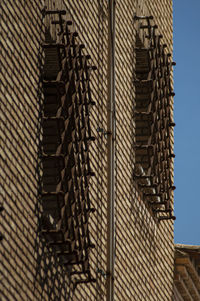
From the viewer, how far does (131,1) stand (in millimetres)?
15672

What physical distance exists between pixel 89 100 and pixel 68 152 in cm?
142

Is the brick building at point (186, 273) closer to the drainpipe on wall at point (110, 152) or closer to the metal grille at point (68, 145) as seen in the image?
the drainpipe on wall at point (110, 152)

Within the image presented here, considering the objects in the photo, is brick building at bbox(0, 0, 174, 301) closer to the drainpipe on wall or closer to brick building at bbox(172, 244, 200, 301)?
the drainpipe on wall

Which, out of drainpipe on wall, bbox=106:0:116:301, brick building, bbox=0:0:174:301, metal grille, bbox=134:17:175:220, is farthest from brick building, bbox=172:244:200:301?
drainpipe on wall, bbox=106:0:116:301

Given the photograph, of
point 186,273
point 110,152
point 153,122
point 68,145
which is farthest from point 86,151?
point 186,273

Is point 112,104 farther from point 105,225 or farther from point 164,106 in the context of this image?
point 164,106

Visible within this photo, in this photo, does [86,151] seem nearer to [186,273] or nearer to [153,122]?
[153,122]

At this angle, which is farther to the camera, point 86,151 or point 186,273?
point 186,273

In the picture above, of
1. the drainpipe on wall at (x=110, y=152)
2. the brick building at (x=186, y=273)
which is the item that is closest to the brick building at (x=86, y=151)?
the drainpipe on wall at (x=110, y=152)

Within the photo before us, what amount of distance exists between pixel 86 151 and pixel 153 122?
12.0 feet

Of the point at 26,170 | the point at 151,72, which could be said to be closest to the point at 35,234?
the point at 26,170

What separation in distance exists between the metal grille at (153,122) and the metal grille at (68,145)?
110 inches

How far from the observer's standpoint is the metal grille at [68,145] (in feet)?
35.2

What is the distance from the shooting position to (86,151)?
1198 cm
